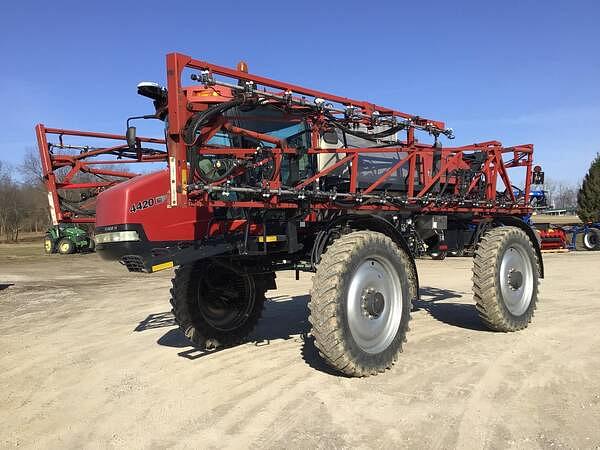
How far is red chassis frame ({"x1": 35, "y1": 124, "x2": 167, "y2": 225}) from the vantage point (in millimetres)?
5711

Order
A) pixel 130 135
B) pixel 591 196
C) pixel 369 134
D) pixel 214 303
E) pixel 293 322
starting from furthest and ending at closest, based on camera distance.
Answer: pixel 591 196, pixel 293 322, pixel 214 303, pixel 369 134, pixel 130 135

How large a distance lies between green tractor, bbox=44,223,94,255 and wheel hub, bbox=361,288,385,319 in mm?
24908

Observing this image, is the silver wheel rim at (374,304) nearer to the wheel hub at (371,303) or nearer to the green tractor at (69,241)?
the wheel hub at (371,303)

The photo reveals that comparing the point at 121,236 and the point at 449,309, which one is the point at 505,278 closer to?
the point at 449,309

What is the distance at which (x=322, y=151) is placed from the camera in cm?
513

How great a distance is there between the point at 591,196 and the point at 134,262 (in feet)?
113

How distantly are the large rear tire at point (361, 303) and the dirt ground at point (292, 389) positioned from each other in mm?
225

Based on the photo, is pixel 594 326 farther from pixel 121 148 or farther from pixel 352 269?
pixel 121 148

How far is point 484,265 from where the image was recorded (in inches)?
253

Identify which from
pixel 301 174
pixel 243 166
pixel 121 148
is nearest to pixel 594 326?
pixel 301 174

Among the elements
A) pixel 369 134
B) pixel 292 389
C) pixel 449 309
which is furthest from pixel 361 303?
pixel 449 309

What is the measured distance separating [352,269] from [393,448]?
1719 millimetres

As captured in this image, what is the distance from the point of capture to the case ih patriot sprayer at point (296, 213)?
4512mm

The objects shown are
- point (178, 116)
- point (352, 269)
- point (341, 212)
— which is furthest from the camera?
point (341, 212)
